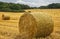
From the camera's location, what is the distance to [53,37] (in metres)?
6.50

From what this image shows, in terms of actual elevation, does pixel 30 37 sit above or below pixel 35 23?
below

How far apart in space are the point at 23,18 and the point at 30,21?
1.39 ft

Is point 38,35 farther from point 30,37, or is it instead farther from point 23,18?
point 23,18

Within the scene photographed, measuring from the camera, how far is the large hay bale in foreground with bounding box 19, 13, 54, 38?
5957 millimetres

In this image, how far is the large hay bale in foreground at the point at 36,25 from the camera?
5957 mm

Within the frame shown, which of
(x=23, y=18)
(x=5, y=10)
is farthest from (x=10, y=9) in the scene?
(x=23, y=18)

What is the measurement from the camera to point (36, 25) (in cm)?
593

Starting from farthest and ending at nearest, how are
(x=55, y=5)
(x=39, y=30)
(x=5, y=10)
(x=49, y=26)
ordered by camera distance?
(x=5, y=10) → (x=55, y=5) → (x=49, y=26) → (x=39, y=30)

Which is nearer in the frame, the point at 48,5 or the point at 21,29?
the point at 21,29

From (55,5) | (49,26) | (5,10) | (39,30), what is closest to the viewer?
(39,30)

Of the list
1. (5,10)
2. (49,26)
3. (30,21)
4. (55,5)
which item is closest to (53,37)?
(49,26)

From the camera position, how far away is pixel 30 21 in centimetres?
636

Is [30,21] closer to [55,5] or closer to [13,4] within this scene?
[55,5]

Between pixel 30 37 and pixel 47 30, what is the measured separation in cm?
51
